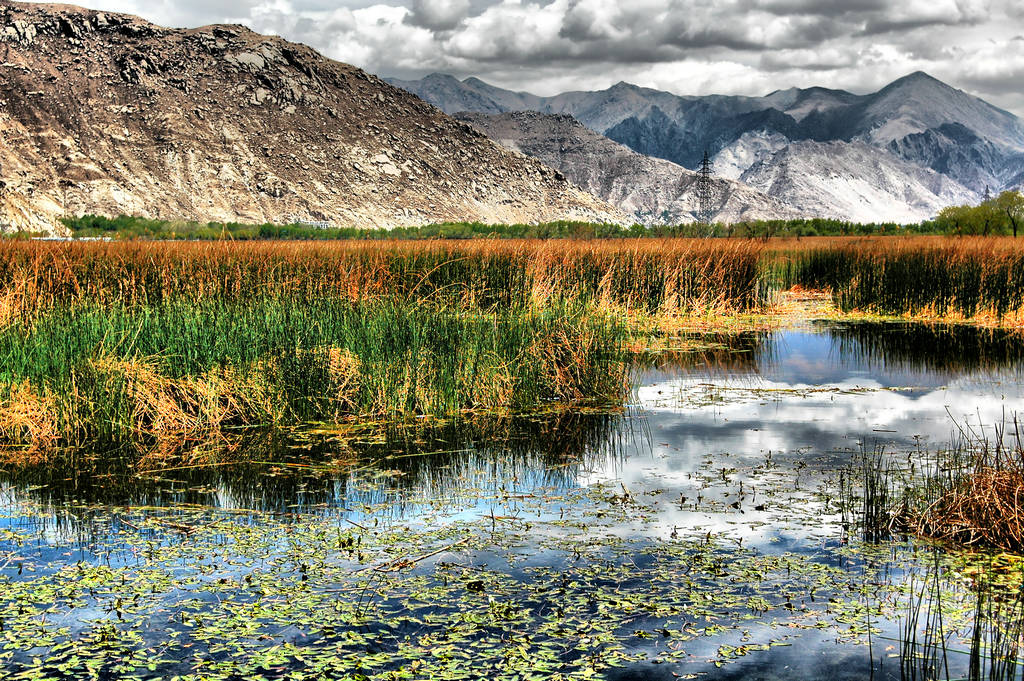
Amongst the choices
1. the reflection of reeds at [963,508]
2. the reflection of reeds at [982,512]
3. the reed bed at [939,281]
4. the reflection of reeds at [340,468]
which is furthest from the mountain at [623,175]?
the reflection of reeds at [982,512]

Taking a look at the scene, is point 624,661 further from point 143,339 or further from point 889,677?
point 143,339

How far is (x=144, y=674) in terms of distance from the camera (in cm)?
405

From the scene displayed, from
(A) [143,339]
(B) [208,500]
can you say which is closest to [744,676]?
(B) [208,500]

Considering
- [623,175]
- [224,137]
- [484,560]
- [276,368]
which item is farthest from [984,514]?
[623,175]

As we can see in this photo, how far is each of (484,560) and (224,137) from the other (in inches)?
3203

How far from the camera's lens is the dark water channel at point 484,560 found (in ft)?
13.9

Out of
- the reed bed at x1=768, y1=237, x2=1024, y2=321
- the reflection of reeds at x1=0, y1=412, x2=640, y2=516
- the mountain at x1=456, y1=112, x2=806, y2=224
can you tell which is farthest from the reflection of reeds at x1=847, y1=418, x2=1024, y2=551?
the mountain at x1=456, y1=112, x2=806, y2=224

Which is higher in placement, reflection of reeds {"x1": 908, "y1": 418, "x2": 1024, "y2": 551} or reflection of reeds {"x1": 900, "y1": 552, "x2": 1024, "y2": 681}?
reflection of reeds {"x1": 908, "y1": 418, "x2": 1024, "y2": 551}

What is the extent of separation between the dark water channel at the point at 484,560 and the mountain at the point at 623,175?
146 m

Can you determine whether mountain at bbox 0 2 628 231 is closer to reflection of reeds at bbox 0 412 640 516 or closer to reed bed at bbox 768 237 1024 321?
reed bed at bbox 768 237 1024 321

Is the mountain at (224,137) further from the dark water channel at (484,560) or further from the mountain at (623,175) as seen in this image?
the mountain at (623,175)

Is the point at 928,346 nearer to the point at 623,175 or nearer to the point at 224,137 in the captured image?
the point at 224,137

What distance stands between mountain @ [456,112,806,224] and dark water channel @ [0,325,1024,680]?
14640cm

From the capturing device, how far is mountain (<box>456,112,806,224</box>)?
160 meters
